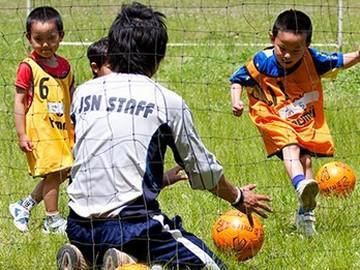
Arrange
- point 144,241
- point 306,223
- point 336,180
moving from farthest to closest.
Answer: point 336,180, point 306,223, point 144,241

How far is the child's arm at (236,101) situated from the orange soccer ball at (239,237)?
31.2 inches

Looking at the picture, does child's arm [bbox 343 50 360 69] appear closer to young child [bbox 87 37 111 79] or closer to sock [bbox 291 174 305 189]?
sock [bbox 291 174 305 189]

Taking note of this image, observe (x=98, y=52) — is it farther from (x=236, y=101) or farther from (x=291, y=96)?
(x=291, y=96)

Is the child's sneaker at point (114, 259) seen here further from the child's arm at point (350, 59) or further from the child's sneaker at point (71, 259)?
the child's arm at point (350, 59)

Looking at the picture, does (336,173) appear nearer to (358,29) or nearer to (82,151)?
(82,151)

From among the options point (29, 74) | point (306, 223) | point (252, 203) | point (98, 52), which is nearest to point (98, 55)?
point (98, 52)

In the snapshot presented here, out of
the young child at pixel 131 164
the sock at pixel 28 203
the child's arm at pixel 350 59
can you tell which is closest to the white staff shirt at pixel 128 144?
the young child at pixel 131 164

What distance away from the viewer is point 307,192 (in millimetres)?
5695

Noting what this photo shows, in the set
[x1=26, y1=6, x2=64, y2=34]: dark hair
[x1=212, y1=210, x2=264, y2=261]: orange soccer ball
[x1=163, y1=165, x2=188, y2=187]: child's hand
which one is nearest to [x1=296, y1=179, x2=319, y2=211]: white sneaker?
[x1=212, y1=210, x2=264, y2=261]: orange soccer ball

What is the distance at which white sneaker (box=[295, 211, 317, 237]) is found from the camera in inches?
232

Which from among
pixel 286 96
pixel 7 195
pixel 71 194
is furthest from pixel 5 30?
pixel 71 194

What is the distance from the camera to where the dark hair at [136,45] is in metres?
4.70

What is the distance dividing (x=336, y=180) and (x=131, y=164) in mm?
2455

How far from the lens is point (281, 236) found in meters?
5.81
